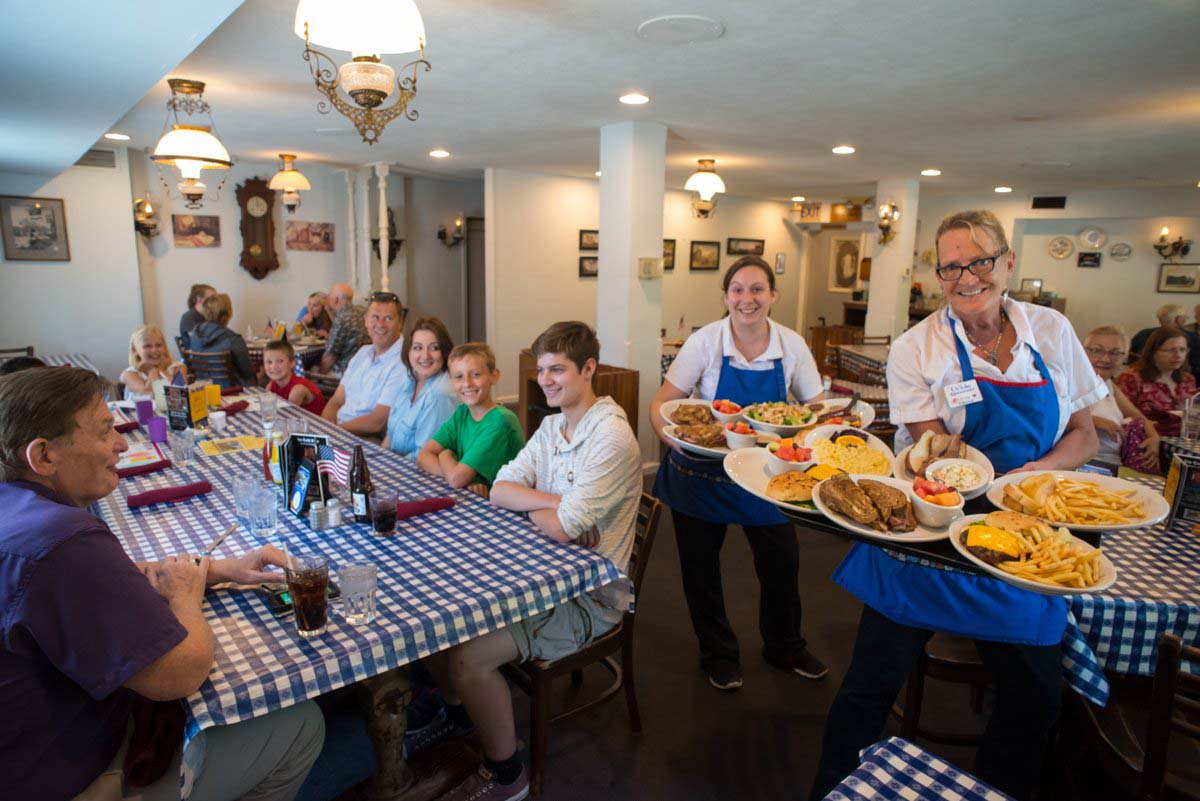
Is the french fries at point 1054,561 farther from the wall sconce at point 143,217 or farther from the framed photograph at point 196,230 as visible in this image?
the framed photograph at point 196,230

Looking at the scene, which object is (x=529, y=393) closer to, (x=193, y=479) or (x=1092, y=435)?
(x=193, y=479)

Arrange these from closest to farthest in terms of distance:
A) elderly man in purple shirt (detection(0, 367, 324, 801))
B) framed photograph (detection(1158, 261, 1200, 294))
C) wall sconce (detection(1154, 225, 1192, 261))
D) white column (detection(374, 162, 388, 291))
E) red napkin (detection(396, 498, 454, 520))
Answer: elderly man in purple shirt (detection(0, 367, 324, 801)) → red napkin (detection(396, 498, 454, 520)) → white column (detection(374, 162, 388, 291)) → wall sconce (detection(1154, 225, 1192, 261)) → framed photograph (detection(1158, 261, 1200, 294))

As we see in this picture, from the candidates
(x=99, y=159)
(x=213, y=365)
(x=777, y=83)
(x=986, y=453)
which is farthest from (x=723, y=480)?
(x=99, y=159)

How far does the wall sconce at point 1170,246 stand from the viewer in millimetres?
9336

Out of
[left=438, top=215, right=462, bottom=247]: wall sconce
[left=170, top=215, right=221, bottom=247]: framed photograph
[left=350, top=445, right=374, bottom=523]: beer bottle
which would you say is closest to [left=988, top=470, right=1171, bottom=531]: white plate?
[left=350, top=445, right=374, bottom=523]: beer bottle

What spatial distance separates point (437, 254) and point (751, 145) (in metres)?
5.13

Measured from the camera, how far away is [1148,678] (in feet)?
6.03

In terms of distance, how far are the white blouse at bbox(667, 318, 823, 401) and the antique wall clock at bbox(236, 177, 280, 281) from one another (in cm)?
678

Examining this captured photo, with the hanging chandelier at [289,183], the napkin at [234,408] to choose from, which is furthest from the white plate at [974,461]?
the hanging chandelier at [289,183]

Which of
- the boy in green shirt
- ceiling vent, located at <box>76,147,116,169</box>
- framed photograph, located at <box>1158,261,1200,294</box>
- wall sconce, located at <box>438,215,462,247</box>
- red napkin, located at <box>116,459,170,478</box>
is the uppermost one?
ceiling vent, located at <box>76,147,116,169</box>

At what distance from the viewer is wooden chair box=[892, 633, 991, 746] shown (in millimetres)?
1953

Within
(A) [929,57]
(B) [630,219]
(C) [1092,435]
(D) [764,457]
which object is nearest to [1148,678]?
(C) [1092,435]

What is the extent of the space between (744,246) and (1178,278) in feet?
19.8

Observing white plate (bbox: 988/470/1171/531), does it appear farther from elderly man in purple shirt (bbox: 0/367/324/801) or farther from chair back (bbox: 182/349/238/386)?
chair back (bbox: 182/349/238/386)
